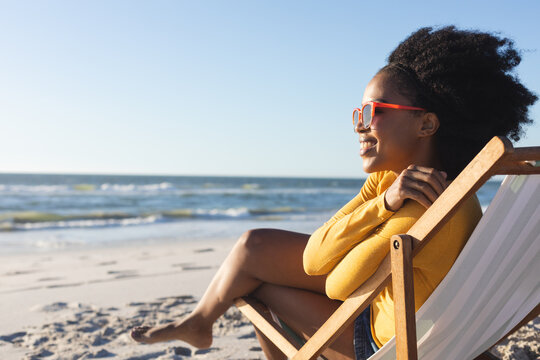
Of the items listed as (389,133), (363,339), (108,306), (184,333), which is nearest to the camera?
(389,133)

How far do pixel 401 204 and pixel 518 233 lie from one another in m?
0.37

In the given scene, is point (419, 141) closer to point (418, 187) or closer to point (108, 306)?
point (418, 187)

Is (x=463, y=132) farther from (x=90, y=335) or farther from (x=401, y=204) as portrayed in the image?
(x=90, y=335)

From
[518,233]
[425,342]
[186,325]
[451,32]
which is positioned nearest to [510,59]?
[451,32]

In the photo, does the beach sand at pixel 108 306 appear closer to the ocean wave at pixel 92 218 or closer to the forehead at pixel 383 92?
the forehead at pixel 383 92

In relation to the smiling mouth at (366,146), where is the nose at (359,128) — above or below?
above

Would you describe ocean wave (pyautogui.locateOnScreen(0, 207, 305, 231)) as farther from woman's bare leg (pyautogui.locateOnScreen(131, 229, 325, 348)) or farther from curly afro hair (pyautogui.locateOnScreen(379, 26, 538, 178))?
curly afro hair (pyautogui.locateOnScreen(379, 26, 538, 178))

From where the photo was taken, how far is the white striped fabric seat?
1425 mm

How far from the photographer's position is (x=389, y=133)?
162cm

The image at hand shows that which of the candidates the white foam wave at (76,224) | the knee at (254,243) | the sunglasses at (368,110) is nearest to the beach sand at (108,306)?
the knee at (254,243)

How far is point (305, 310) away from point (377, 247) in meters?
0.63

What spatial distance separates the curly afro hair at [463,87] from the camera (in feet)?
4.99

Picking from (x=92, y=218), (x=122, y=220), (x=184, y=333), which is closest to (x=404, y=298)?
(x=184, y=333)

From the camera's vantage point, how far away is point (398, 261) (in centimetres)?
131
